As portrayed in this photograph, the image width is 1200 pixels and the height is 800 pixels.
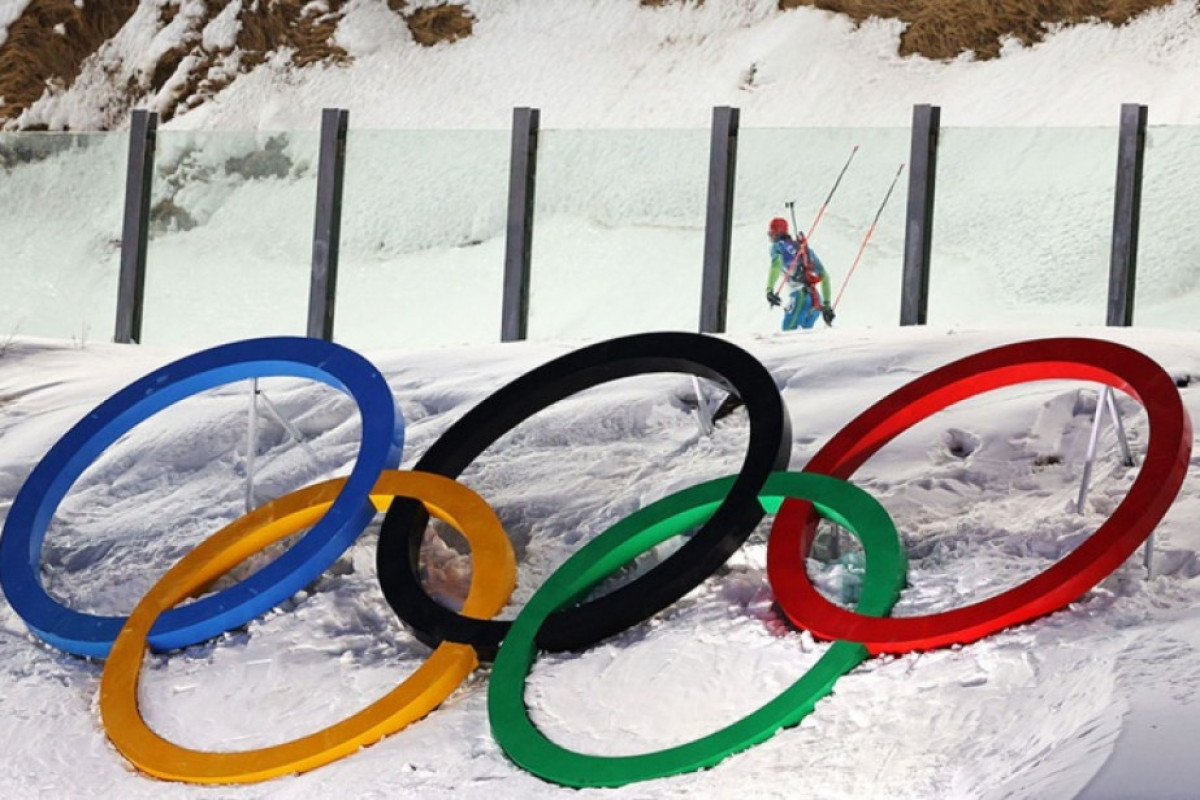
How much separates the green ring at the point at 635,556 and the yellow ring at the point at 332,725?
200 mm

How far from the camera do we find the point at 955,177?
10.0 metres

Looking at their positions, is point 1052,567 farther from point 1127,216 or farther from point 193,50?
point 193,50

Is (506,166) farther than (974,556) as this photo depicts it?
Yes

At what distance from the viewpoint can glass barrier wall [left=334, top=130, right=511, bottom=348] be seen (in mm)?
10773

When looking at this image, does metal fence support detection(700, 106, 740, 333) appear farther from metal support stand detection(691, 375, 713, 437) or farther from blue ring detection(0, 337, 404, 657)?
blue ring detection(0, 337, 404, 657)

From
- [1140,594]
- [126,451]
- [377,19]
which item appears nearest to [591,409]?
[126,451]

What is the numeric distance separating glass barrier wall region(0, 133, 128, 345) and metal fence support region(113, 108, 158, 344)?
0.40 feet

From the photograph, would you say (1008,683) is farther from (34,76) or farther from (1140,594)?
(34,76)

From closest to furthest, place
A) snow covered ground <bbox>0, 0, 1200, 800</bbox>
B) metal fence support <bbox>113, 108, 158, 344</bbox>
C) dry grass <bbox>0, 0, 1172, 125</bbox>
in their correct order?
snow covered ground <bbox>0, 0, 1200, 800</bbox> < metal fence support <bbox>113, 108, 158, 344</bbox> < dry grass <bbox>0, 0, 1172, 125</bbox>

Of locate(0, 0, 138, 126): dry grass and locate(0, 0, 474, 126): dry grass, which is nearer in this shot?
locate(0, 0, 474, 126): dry grass

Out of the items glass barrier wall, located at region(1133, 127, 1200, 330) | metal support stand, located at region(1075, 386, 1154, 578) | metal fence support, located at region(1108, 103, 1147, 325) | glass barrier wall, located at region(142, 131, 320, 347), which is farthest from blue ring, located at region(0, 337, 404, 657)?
glass barrier wall, located at region(1133, 127, 1200, 330)

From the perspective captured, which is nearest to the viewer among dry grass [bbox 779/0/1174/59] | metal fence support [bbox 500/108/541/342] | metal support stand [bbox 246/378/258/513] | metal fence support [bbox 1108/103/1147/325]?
metal support stand [bbox 246/378/258/513]

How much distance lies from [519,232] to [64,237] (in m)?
2.91

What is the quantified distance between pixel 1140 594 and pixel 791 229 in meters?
4.46
